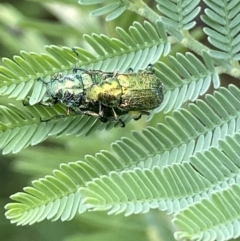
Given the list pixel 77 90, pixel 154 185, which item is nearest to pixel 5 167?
pixel 77 90

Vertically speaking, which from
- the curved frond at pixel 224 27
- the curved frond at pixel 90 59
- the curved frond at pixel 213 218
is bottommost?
the curved frond at pixel 213 218

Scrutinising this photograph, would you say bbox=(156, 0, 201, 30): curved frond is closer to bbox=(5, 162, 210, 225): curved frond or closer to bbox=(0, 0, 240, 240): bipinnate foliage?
bbox=(0, 0, 240, 240): bipinnate foliage

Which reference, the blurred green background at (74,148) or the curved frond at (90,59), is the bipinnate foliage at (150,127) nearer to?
the curved frond at (90,59)

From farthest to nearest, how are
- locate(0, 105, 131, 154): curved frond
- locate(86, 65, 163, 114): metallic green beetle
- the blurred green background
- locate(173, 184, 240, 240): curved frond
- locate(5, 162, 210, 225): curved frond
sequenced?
the blurred green background
locate(86, 65, 163, 114): metallic green beetle
locate(0, 105, 131, 154): curved frond
locate(5, 162, 210, 225): curved frond
locate(173, 184, 240, 240): curved frond

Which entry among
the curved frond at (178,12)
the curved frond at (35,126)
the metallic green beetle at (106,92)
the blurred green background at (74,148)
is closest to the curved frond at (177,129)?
the curved frond at (35,126)

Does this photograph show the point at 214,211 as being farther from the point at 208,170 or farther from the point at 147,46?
the point at 147,46

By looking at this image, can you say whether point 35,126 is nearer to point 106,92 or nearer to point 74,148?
point 106,92

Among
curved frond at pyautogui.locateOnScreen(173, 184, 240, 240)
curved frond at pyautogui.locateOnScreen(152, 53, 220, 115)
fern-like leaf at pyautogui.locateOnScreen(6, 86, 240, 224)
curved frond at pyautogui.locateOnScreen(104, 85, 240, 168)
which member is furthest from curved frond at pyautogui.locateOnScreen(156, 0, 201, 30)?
curved frond at pyautogui.locateOnScreen(173, 184, 240, 240)
